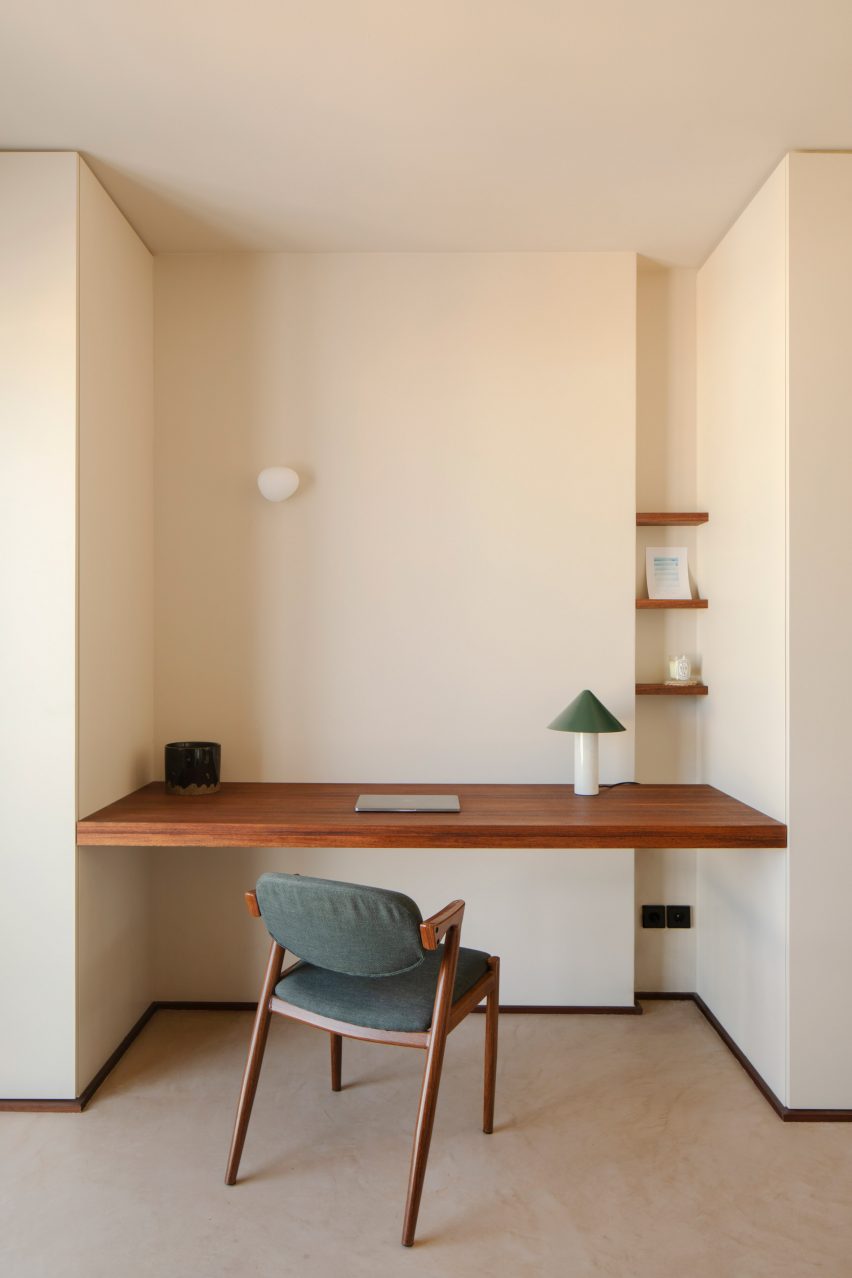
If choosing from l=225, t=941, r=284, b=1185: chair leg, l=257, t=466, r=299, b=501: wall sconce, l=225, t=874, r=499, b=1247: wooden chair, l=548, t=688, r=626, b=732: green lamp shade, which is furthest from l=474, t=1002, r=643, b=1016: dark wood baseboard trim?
l=257, t=466, r=299, b=501: wall sconce

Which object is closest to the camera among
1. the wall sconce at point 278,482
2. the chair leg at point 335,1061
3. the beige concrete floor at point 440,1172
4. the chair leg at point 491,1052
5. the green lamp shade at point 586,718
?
the beige concrete floor at point 440,1172

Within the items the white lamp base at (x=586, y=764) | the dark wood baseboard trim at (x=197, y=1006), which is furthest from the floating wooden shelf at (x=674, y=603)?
the dark wood baseboard trim at (x=197, y=1006)


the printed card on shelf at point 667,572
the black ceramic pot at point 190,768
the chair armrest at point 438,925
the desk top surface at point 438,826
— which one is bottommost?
the chair armrest at point 438,925

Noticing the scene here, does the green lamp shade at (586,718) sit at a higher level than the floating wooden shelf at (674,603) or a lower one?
lower

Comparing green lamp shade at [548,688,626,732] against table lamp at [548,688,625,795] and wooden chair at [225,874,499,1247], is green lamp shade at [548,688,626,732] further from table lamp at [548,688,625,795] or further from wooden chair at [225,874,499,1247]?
wooden chair at [225,874,499,1247]

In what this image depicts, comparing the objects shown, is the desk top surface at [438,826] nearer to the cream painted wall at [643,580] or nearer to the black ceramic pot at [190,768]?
the black ceramic pot at [190,768]

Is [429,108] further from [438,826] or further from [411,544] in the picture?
[438,826]

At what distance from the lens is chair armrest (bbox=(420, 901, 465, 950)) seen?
6.22 ft

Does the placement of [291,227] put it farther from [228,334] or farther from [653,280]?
[653,280]

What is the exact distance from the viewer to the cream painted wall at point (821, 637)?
240 cm

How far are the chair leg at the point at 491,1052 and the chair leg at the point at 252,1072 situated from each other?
1.86 ft

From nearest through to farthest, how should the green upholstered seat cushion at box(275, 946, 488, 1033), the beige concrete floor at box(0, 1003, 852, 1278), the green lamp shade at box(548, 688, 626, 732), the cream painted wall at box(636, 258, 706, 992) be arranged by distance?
the beige concrete floor at box(0, 1003, 852, 1278), the green upholstered seat cushion at box(275, 946, 488, 1033), the green lamp shade at box(548, 688, 626, 732), the cream painted wall at box(636, 258, 706, 992)

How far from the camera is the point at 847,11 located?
1860mm

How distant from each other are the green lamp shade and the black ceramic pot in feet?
3.67
